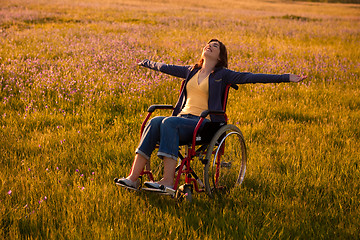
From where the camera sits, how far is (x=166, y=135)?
3.61 meters

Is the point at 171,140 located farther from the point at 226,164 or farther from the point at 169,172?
the point at 226,164

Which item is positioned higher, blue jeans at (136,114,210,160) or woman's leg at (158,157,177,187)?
blue jeans at (136,114,210,160)

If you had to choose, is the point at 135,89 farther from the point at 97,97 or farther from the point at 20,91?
the point at 20,91

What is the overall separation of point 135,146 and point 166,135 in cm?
140

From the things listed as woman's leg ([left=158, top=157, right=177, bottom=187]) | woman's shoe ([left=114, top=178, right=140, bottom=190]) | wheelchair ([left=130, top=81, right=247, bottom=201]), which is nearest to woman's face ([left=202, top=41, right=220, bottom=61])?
wheelchair ([left=130, top=81, right=247, bottom=201])

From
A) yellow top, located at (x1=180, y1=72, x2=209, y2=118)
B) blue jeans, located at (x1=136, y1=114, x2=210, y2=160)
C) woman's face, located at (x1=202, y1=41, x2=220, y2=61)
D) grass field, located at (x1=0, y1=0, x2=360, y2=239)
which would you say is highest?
woman's face, located at (x1=202, y1=41, x2=220, y2=61)

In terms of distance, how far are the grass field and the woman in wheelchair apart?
0.32m

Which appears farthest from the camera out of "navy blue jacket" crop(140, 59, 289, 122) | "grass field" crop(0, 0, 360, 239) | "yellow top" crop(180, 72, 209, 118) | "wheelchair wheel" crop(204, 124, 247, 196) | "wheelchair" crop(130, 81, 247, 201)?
"yellow top" crop(180, 72, 209, 118)

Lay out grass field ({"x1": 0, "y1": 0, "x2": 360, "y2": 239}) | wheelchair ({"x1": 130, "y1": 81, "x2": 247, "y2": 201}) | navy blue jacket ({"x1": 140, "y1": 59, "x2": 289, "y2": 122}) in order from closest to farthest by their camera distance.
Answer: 1. grass field ({"x1": 0, "y1": 0, "x2": 360, "y2": 239})
2. wheelchair ({"x1": 130, "y1": 81, "x2": 247, "y2": 201})
3. navy blue jacket ({"x1": 140, "y1": 59, "x2": 289, "y2": 122})

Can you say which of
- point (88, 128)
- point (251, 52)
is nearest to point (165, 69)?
point (88, 128)

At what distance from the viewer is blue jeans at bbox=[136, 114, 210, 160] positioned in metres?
3.57

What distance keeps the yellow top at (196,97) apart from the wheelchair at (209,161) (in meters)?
0.23

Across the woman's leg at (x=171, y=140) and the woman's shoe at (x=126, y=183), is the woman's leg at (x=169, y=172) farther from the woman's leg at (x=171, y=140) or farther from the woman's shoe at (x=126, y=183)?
the woman's shoe at (x=126, y=183)

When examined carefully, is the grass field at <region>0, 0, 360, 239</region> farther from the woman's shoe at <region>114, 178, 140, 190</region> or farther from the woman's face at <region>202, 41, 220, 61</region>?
the woman's face at <region>202, 41, 220, 61</region>
